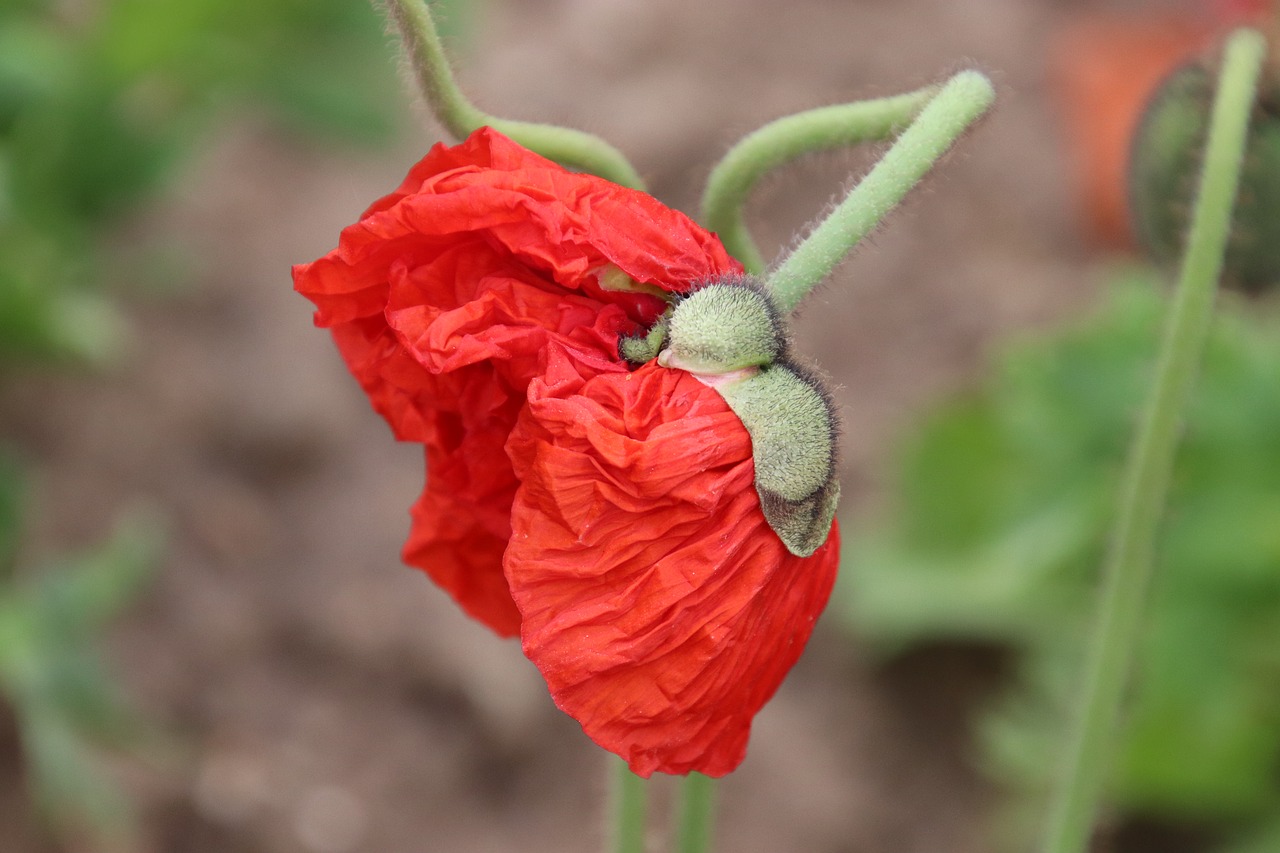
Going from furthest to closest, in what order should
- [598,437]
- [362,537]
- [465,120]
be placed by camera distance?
[362,537], [465,120], [598,437]

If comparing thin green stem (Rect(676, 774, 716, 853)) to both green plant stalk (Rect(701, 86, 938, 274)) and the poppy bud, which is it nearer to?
the poppy bud

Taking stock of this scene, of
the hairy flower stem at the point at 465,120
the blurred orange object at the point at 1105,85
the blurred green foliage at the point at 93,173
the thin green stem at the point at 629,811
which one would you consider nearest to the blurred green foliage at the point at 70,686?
the blurred green foliage at the point at 93,173

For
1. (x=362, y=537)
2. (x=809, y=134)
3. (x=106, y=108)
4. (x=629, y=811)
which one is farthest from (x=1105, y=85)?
(x=629, y=811)

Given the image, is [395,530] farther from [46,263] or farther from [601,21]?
[601,21]

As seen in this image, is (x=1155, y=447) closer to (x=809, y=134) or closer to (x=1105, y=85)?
(x=809, y=134)

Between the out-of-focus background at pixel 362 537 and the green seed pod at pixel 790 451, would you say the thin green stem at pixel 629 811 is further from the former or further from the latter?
the out-of-focus background at pixel 362 537

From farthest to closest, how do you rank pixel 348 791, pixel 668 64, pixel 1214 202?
1. pixel 668 64
2. pixel 348 791
3. pixel 1214 202

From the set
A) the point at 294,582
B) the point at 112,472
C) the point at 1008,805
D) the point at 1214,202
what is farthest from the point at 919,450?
the point at 1214,202
